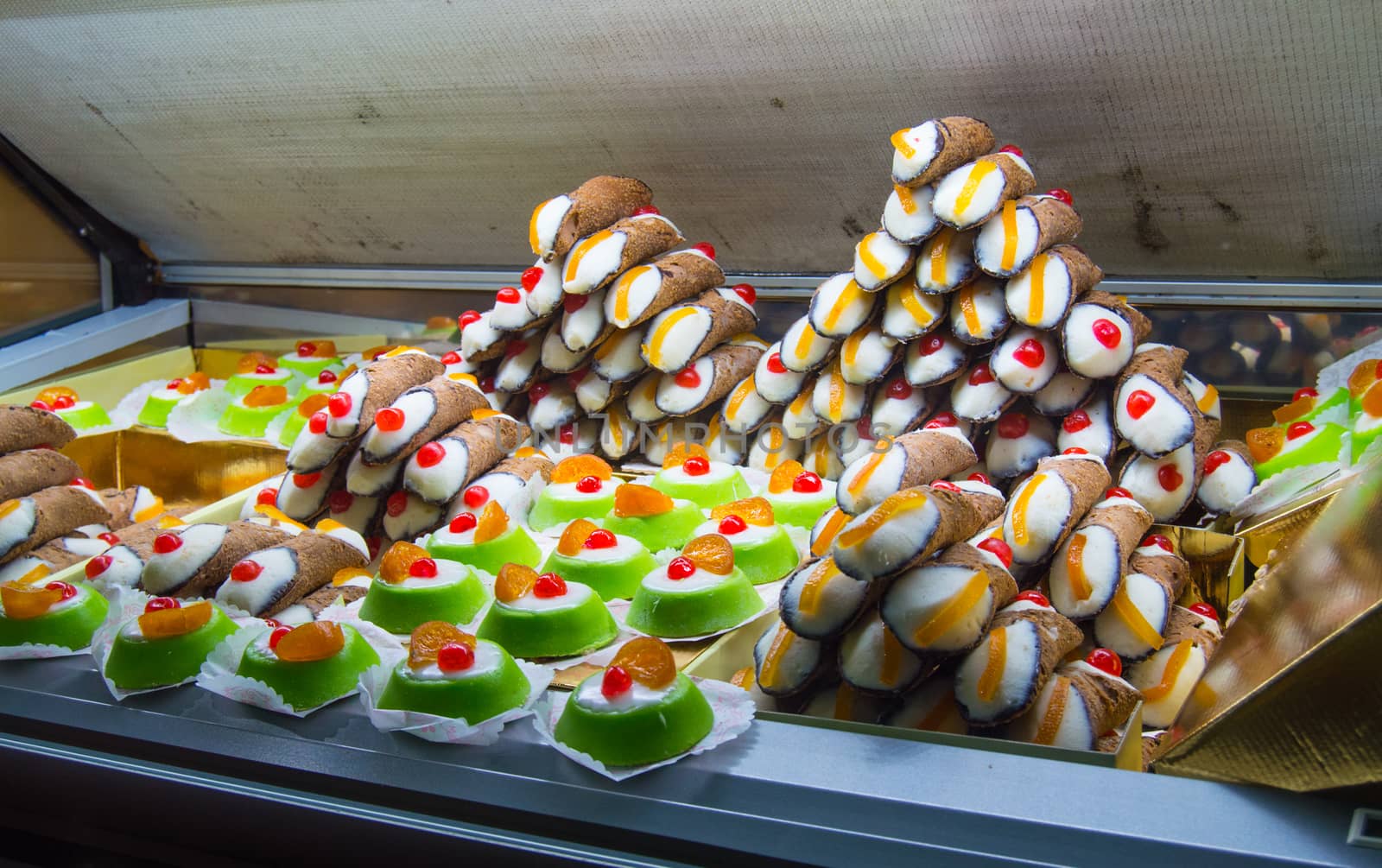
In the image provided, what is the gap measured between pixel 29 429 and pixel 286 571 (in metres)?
0.81

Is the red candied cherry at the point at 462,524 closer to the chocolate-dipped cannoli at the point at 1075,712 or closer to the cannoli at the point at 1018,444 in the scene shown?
the cannoli at the point at 1018,444

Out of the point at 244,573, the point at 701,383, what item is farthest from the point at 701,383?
the point at 244,573

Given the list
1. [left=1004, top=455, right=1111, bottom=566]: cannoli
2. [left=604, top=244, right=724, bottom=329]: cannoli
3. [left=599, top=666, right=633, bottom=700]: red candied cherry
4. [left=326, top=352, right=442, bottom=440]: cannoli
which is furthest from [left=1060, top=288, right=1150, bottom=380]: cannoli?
[left=326, top=352, right=442, bottom=440]: cannoli

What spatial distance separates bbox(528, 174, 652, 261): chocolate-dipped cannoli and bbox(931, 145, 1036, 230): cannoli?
0.67m

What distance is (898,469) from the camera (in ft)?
5.57

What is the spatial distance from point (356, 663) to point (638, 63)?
120 centimetres

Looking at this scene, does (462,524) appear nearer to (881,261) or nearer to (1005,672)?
(881,261)

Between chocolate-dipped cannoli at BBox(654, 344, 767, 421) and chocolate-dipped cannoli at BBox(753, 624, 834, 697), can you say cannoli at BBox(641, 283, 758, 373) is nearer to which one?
chocolate-dipped cannoli at BBox(654, 344, 767, 421)

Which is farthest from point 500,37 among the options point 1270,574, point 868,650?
point 1270,574

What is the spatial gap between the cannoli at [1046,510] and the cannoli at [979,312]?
28 cm

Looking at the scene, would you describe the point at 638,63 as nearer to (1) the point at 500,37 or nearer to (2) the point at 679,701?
(1) the point at 500,37

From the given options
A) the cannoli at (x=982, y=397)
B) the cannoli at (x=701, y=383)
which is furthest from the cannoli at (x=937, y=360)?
the cannoli at (x=701, y=383)

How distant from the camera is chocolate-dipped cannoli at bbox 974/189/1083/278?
1821 mm

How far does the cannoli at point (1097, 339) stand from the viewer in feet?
6.02
